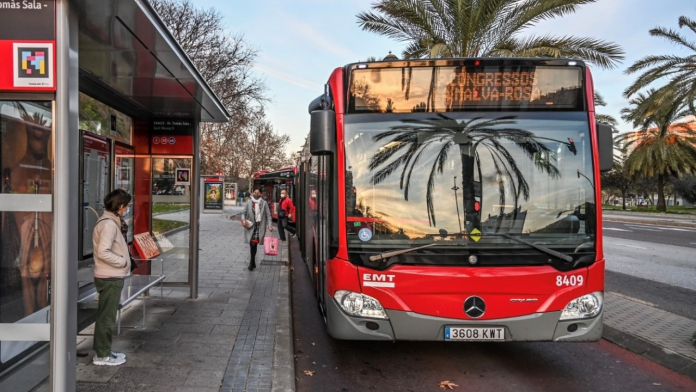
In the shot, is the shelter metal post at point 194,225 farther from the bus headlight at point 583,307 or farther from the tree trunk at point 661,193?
the tree trunk at point 661,193

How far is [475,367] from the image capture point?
523 cm

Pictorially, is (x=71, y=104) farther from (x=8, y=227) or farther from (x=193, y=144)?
(x=193, y=144)

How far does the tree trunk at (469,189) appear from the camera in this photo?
4.52 meters

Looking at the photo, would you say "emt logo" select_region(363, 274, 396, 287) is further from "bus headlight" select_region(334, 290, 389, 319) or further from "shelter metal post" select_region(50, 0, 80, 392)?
"shelter metal post" select_region(50, 0, 80, 392)

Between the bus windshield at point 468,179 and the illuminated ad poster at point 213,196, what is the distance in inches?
968

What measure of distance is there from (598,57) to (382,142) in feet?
31.6

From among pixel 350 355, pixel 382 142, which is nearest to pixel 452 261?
pixel 382 142

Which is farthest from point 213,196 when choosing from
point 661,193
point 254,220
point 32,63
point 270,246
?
point 661,193

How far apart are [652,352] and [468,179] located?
3.16 meters

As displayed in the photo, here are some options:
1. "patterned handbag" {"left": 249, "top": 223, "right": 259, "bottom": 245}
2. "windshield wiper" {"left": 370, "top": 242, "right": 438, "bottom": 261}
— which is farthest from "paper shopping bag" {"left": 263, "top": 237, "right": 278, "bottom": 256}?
"windshield wiper" {"left": 370, "top": 242, "right": 438, "bottom": 261}

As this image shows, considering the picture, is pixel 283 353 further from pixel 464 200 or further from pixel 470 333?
→ pixel 464 200

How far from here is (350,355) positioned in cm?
563

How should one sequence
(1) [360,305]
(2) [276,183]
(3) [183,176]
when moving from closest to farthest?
(1) [360,305], (3) [183,176], (2) [276,183]

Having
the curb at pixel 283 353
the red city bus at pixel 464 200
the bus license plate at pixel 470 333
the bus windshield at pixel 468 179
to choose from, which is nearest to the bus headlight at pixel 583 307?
the red city bus at pixel 464 200
